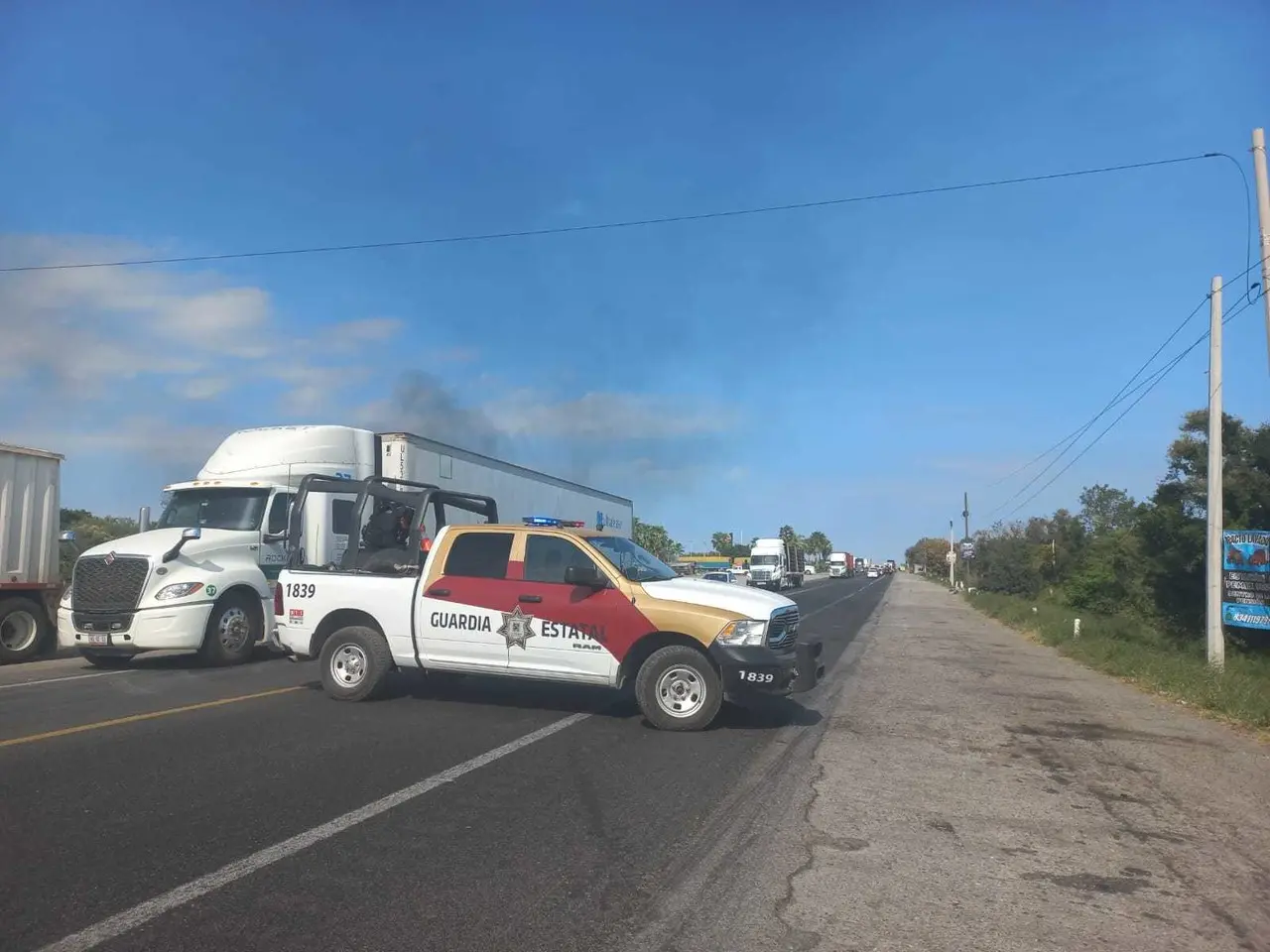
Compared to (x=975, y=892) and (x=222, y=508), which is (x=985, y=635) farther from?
(x=975, y=892)

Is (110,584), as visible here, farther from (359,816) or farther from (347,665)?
(359,816)

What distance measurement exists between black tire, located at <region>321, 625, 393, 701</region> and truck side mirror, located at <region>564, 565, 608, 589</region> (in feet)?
7.95

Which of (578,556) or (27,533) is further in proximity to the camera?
(27,533)

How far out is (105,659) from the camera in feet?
47.5

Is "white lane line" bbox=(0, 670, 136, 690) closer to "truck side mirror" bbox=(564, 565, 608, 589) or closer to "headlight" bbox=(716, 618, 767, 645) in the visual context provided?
"truck side mirror" bbox=(564, 565, 608, 589)

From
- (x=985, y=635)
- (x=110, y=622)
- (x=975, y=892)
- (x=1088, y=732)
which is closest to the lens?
(x=975, y=892)

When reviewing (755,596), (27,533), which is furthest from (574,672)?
(27,533)

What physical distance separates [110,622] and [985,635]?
67.8 ft

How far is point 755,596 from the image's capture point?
30.3 feet

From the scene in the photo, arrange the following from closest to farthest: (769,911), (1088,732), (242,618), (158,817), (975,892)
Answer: (769,911) < (975,892) < (158,817) < (1088,732) < (242,618)

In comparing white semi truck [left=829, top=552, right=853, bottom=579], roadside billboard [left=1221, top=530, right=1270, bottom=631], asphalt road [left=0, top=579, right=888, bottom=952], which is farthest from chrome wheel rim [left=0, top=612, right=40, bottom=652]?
white semi truck [left=829, top=552, right=853, bottom=579]

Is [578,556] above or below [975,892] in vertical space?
above

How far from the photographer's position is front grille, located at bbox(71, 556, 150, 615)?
43.1ft

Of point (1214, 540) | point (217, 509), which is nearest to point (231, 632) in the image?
point (217, 509)
